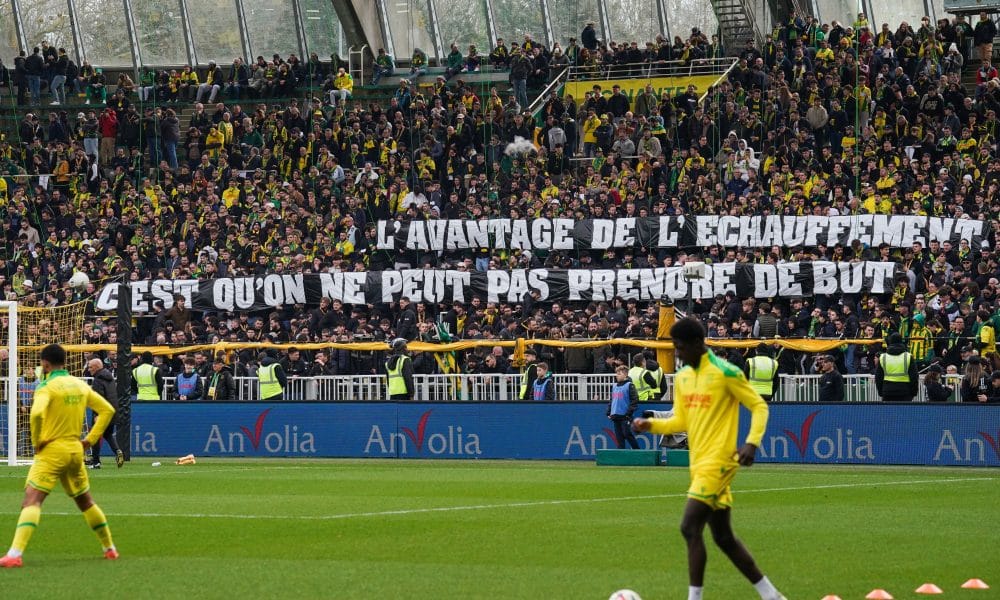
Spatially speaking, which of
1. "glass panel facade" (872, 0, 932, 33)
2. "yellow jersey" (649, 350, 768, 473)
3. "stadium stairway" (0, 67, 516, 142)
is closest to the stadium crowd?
"stadium stairway" (0, 67, 516, 142)

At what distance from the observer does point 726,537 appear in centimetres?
→ 960

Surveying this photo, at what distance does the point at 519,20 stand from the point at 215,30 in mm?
10481

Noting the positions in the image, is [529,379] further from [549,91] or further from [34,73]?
[34,73]

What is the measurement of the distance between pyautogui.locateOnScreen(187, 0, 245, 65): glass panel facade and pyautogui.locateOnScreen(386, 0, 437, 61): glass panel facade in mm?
5783

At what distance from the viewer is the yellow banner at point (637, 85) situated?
41.9 m

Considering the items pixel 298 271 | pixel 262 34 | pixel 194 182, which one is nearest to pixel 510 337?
pixel 298 271

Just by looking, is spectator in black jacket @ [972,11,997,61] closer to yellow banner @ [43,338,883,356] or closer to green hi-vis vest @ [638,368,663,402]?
yellow banner @ [43,338,883,356]

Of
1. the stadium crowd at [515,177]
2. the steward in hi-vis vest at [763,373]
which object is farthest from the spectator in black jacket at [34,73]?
the steward in hi-vis vest at [763,373]

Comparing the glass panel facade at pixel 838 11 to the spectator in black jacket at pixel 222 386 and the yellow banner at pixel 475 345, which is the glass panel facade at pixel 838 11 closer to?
the yellow banner at pixel 475 345

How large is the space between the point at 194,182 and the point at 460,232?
9737 millimetres

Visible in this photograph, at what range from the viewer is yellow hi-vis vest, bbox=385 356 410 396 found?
2828 cm

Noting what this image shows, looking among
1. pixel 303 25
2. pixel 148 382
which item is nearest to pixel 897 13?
pixel 303 25

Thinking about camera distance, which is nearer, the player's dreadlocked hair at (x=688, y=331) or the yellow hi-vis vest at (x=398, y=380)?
the player's dreadlocked hair at (x=688, y=331)

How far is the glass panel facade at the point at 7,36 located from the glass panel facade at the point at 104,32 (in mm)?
2189
